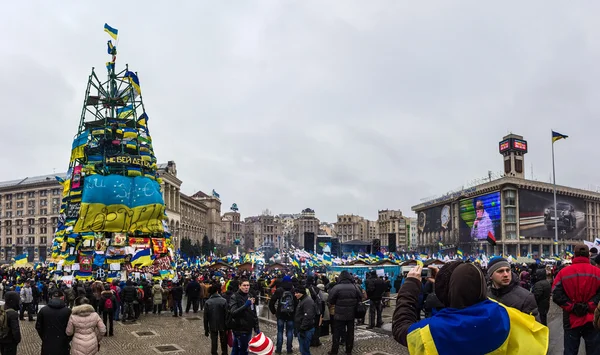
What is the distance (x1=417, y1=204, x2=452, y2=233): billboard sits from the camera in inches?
4422

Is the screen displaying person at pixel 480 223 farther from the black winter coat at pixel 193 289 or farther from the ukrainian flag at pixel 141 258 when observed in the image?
the black winter coat at pixel 193 289

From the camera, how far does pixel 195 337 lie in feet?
46.9

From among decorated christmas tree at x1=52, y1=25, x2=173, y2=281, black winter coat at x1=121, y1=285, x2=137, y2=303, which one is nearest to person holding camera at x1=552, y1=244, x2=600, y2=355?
black winter coat at x1=121, y1=285, x2=137, y2=303

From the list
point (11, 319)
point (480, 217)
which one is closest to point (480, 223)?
point (480, 217)

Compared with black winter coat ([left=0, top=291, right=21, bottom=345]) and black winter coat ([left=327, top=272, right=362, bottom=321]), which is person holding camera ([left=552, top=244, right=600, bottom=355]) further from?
black winter coat ([left=0, top=291, right=21, bottom=345])

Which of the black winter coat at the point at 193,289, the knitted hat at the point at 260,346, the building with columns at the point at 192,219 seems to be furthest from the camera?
the building with columns at the point at 192,219

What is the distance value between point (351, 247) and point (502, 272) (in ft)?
365

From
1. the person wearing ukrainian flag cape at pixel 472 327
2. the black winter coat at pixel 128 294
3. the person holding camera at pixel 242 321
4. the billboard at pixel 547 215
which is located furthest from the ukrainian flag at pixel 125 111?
the billboard at pixel 547 215

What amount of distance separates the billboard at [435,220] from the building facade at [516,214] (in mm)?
232

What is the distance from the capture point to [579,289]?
6465 millimetres

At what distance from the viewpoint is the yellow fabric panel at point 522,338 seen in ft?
9.10

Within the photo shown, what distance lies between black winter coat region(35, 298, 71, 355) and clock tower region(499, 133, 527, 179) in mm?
110899

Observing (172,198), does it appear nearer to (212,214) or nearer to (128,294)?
(212,214)

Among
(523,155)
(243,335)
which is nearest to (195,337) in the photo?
(243,335)
